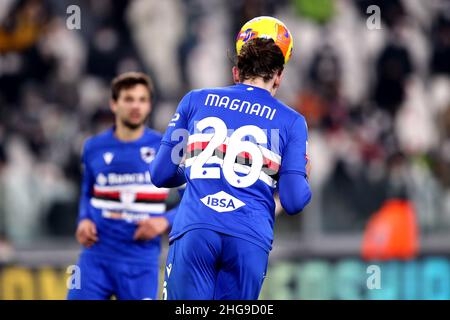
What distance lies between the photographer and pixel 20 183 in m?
11.5

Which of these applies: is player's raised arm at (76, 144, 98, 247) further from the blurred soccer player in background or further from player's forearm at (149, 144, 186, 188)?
player's forearm at (149, 144, 186, 188)

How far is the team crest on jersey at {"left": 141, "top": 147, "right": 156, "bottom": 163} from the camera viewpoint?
8.02 meters

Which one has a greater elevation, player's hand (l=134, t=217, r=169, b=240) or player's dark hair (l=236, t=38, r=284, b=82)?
player's dark hair (l=236, t=38, r=284, b=82)

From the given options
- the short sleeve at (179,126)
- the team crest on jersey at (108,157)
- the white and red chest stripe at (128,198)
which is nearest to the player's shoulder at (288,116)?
the short sleeve at (179,126)

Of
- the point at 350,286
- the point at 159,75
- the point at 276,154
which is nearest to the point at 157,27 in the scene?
the point at 159,75

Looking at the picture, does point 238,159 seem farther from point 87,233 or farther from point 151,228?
point 87,233

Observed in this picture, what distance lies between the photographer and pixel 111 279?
7.95m

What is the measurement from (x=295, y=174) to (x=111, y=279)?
3.05m

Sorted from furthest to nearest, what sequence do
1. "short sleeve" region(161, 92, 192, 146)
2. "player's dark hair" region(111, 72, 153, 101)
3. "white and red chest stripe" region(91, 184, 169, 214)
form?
"player's dark hair" region(111, 72, 153, 101)
"white and red chest stripe" region(91, 184, 169, 214)
"short sleeve" region(161, 92, 192, 146)

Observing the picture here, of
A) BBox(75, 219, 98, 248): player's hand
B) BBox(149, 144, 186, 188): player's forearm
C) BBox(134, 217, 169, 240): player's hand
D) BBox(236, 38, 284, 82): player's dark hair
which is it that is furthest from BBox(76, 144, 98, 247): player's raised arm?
BBox(236, 38, 284, 82): player's dark hair

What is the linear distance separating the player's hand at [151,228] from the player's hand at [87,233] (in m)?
0.33

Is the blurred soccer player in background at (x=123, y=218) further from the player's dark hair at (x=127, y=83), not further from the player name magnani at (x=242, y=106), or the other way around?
the player name magnani at (x=242, y=106)

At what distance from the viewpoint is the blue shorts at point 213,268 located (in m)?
5.25
